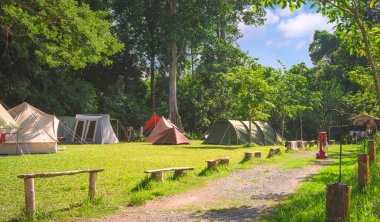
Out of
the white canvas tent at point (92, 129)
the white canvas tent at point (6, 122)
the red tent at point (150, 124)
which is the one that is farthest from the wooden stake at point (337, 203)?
the red tent at point (150, 124)

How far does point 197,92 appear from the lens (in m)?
35.9

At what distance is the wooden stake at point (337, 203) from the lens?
4199mm

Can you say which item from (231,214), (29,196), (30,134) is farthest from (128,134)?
(231,214)

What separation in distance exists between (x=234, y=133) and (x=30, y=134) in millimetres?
12565

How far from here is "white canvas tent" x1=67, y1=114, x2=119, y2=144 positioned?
2602 centimetres

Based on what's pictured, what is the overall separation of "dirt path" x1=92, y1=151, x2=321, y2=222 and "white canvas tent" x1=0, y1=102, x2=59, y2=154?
9.91 m

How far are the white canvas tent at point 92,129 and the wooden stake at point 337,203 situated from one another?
2289 centimetres

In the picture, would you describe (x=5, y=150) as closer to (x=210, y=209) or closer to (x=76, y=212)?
(x=76, y=212)

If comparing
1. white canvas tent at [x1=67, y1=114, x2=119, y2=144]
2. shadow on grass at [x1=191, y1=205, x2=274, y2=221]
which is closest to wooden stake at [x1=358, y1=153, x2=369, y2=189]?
shadow on grass at [x1=191, y1=205, x2=274, y2=221]

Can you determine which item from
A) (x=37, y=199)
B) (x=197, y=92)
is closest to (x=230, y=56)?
(x=197, y=92)

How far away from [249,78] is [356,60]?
55.5 ft

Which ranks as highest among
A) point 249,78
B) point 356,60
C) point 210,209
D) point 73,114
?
point 356,60

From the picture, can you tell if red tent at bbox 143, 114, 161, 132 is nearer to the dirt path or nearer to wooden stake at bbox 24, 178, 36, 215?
the dirt path

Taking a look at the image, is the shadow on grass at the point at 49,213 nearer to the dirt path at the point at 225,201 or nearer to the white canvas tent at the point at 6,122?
the dirt path at the point at 225,201
